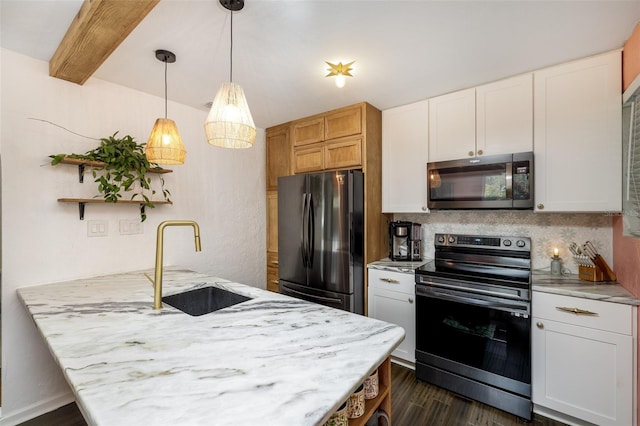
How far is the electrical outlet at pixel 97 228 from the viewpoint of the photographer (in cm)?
209

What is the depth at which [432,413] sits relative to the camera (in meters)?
1.91

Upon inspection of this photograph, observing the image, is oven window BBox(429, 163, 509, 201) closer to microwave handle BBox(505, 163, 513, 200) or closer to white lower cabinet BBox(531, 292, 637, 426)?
microwave handle BBox(505, 163, 513, 200)

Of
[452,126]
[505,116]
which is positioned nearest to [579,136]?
[505,116]

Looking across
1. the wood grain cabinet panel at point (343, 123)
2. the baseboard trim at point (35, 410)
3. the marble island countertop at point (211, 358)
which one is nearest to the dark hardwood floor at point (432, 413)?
the baseboard trim at point (35, 410)

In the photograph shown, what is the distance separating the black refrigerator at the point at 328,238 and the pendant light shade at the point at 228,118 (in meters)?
1.26

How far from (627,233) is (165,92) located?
3.32 meters

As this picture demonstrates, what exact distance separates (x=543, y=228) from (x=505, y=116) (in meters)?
0.94

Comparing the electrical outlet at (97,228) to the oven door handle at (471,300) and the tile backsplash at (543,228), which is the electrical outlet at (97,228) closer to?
the oven door handle at (471,300)

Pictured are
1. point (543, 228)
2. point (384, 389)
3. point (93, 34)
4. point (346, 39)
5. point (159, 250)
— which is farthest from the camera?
point (543, 228)

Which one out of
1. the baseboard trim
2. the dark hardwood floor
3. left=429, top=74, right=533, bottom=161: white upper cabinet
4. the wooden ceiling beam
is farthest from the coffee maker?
the baseboard trim

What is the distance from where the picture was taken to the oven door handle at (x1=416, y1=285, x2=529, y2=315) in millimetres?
1833

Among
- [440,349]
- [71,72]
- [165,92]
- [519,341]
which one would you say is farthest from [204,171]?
[519,341]

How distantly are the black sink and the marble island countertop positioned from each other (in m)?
0.16

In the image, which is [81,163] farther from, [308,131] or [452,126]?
[452,126]
